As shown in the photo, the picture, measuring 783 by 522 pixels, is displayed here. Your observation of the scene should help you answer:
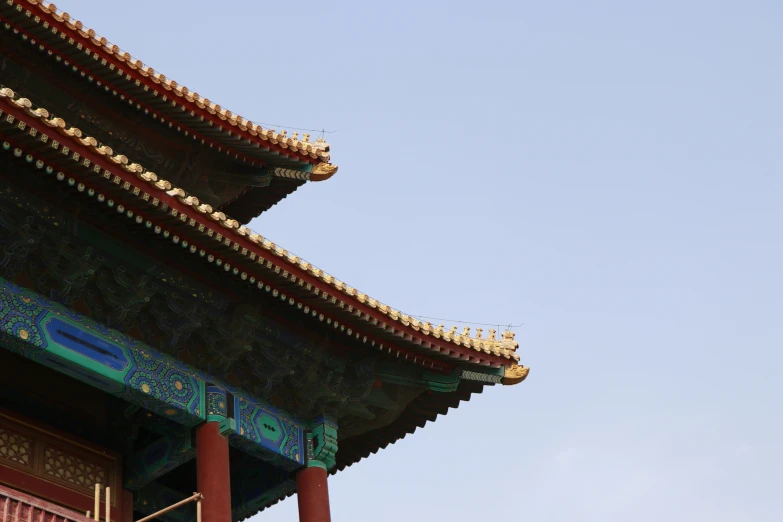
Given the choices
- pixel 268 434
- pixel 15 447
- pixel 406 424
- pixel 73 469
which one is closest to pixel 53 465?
pixel 73 469

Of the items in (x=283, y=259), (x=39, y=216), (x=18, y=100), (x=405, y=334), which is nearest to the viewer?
(x=18, y=100)

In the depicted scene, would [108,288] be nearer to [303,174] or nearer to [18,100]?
[18,100]

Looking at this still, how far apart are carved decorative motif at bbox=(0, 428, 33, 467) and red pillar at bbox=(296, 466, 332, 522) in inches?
158

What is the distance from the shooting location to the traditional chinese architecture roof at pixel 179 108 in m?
23.6

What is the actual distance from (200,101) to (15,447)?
24.2 ft

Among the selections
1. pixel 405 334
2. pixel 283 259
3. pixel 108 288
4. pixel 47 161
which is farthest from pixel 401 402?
pixel 47 161

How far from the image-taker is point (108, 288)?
66.0 feet

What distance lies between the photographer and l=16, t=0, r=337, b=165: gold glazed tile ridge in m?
23.5

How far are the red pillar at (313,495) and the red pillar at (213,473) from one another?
165 centimetres

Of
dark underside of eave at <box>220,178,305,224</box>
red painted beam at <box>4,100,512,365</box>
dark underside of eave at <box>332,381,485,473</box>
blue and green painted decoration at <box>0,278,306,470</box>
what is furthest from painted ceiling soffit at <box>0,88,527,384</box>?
dark underside of eave at <box>220,178,305,224</box>

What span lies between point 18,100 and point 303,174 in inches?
391

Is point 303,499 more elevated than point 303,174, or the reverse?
point 303,174

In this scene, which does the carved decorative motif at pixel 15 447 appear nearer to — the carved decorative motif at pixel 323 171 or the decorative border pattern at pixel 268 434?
the decorative border pattern at pixel 268 434

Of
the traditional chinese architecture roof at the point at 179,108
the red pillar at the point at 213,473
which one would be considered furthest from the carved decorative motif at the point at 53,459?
the traditional chinese architecture roof at the point at 179,108
